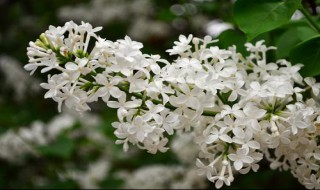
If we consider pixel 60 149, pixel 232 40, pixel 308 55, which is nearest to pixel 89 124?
pixel 60 149

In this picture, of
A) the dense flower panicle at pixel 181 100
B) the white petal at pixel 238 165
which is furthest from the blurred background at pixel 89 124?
the white petal at pixel 238 165

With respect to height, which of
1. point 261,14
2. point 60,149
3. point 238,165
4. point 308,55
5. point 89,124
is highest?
point 261,14

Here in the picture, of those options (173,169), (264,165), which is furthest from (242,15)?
(173,169)

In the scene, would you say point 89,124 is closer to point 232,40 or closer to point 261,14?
point 232,40

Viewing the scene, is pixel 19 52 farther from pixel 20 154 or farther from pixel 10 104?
pixel 20 154

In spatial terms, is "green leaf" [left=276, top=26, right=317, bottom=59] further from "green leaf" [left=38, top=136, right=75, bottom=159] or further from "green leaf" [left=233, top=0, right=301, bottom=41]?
"green leaf" [left=38, top=136, right=75, bottom=159]

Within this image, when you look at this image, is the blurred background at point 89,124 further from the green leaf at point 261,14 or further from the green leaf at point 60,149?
the green leaf at point 261,14
